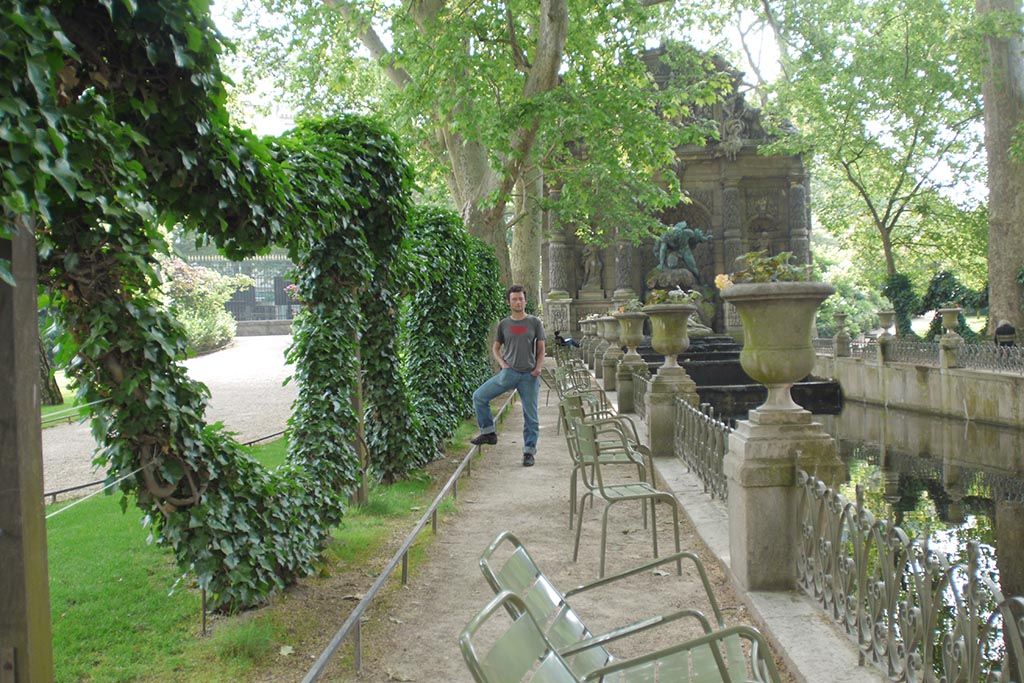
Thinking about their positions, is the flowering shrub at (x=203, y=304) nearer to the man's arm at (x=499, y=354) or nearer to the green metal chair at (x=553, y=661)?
the man's arm at (x=499, y=354)

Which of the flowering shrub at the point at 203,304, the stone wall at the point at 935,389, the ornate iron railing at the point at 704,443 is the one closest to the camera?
the ornate iron railing at the point at 704,443

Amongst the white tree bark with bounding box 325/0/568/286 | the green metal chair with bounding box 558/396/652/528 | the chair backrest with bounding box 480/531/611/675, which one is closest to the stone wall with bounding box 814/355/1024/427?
the white tree bark with bounding box 325/0/568/286

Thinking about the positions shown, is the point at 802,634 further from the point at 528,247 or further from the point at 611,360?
the point at 528,247

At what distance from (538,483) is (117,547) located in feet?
13.3

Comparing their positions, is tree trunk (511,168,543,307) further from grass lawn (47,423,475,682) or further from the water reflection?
grass lawn (47,423,475,682)

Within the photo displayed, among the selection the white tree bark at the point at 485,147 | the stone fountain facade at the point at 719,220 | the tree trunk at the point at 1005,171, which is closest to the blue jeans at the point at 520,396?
the white tree bark at the point at 485,147

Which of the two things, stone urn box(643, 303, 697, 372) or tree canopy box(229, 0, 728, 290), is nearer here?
stone urn box(643, 303, 697, 372)

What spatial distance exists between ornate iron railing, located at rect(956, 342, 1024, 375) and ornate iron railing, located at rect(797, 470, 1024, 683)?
490 inches

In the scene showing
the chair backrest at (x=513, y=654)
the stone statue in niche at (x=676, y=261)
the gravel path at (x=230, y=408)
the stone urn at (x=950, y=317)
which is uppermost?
the stone statue in niche at (x=676, y=261)

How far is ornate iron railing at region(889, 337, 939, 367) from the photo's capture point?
19125 mm

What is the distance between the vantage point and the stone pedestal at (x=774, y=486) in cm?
483

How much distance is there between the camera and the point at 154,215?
393 centimetres

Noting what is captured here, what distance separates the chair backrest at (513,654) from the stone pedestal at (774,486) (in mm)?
2609

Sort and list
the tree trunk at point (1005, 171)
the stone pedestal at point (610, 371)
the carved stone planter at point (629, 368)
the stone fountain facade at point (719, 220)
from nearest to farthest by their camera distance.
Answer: the carved stone planter at point (629, 368)
the stone pedestal at point (610, 371)
the tree trunk at point (1005, 171)
the stone fountain facade at point (719, 220)
